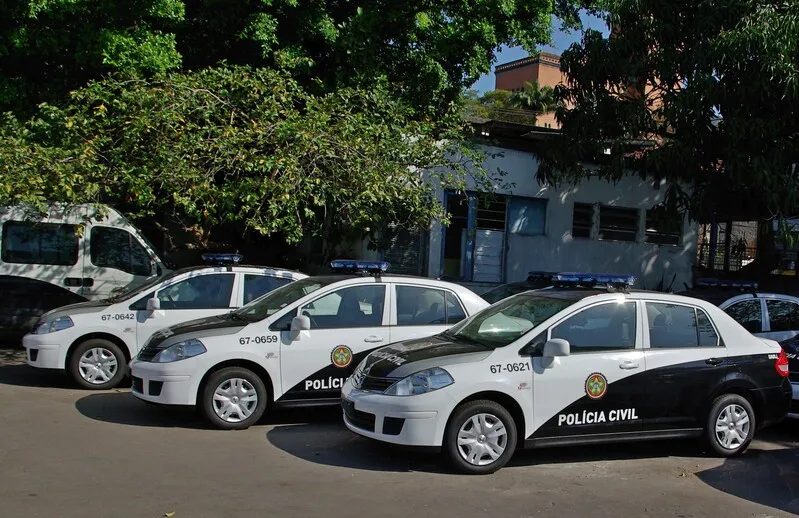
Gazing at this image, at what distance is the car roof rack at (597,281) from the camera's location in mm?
7137

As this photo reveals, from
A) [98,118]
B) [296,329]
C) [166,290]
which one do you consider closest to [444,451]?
[296,329]

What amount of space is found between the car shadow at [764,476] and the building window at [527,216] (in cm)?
1023

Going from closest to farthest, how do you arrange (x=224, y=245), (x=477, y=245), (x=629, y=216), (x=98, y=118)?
(x=98, y=118) → (x=224, y=245) → (x=477, y=245) → (x=629, y=216)

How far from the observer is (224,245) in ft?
51.2

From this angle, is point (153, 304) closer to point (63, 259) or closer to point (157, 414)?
point (157, 414)

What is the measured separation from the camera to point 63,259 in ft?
36.1

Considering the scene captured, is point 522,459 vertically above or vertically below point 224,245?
below

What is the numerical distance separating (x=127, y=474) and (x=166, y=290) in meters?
3.69

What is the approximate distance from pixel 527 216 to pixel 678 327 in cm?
1114

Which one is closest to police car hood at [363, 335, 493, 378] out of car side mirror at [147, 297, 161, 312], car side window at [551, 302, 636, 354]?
car side window at [551, 302, 636, 354]

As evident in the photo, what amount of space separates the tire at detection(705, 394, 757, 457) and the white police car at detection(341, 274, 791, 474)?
0.04 feet

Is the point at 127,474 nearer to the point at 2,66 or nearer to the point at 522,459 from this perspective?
the point at 522,459

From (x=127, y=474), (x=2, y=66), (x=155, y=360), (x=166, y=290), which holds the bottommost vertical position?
(x=127, y=474)

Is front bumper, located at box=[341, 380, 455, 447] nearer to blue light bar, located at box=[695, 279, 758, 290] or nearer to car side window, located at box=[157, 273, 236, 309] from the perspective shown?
car side window, located at box=[157, 273, 236, 309]
